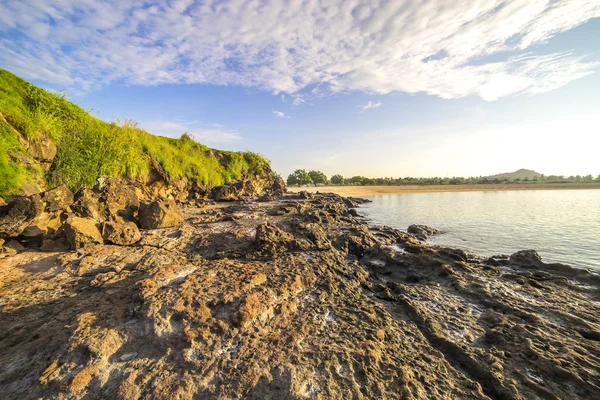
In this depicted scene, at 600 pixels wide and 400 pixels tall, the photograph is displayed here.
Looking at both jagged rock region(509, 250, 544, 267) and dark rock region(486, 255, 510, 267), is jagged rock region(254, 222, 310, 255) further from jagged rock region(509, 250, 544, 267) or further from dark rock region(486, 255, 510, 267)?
jagged rock region(509, 250, 544, 267)

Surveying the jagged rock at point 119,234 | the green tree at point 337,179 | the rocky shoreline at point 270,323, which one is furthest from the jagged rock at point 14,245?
the green tree at point 337,179

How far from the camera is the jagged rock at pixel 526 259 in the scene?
23.5 feet

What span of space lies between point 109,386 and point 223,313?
1272 millimetres

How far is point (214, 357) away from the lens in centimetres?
268

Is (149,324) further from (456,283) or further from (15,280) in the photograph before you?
(456,283)

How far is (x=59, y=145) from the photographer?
939cm

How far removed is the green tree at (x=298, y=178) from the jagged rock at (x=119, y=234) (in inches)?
2793

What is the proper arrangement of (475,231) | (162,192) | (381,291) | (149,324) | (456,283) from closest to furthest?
(149,324) < (381,291) < (456,283) < (475,231) < (162,192)

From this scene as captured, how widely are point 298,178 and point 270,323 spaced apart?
247ft

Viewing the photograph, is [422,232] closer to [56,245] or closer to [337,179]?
[56,245]

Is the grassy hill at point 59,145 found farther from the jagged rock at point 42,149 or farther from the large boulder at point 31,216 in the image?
the large boulder at point 31,216

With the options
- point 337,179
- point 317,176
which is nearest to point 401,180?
point 337,179

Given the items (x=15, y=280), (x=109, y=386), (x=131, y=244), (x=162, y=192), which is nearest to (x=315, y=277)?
(x=109, y=386)

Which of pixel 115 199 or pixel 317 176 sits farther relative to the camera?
pixel 317 176
